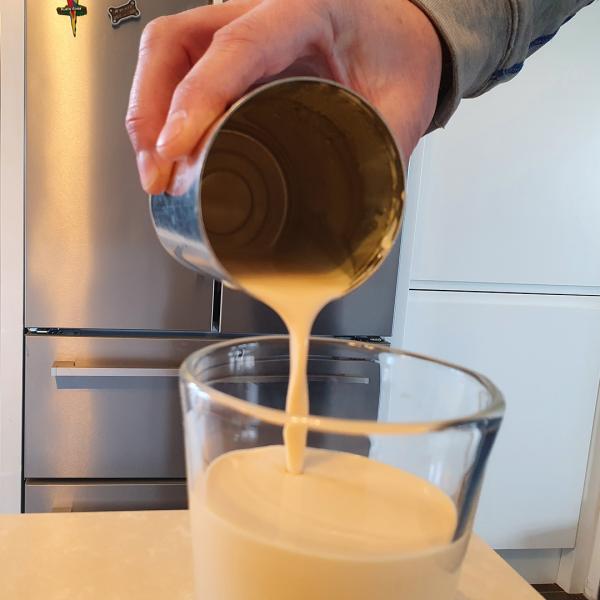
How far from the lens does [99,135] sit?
115cm

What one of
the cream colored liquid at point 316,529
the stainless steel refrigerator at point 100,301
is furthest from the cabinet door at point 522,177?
the cream colored liquid at point 316,529

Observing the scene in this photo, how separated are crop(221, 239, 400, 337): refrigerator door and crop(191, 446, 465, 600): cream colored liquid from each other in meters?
0.85

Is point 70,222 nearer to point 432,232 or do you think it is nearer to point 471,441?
point 432,232

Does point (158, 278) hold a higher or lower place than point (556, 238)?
lower

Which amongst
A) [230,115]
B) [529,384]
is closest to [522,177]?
[529,384]

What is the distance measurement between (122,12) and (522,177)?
2.77ft

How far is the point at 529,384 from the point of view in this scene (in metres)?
1.45

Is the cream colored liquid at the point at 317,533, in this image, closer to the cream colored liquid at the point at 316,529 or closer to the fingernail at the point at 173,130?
the cream colored liquid at the point at 316,529

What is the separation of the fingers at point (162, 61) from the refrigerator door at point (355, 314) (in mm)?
733

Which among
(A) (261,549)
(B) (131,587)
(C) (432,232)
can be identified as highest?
(C) (432,232)

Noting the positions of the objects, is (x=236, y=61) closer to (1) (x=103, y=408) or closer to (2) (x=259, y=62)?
(2) (x=259, y=62)

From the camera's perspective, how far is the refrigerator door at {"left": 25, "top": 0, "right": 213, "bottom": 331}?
44.3 inches

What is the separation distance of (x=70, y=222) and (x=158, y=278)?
0.60 feet

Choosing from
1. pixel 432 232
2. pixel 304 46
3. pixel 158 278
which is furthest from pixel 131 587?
pixel 432 232
